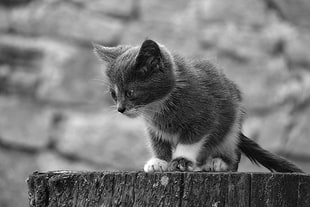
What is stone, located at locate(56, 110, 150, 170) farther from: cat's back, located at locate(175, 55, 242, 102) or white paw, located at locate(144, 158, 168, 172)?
white paw, located at locate(144, 158, 168, 172)

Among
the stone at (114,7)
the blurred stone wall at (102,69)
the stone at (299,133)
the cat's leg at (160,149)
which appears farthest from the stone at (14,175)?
the cat's leg at (160,149)

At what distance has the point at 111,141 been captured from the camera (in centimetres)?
489

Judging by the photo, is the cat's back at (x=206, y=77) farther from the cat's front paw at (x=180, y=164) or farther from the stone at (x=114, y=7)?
the stone at (x=114, y=7)

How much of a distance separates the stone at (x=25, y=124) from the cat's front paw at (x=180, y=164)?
2291mm

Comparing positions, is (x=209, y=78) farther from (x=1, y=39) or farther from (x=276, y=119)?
(x=1, y=39)

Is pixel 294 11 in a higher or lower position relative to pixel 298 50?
higher

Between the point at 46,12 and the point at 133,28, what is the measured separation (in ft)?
2.32

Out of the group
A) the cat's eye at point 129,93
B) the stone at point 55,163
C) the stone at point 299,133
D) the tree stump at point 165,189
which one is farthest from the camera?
the stone at point 55,163

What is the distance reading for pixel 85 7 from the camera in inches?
198

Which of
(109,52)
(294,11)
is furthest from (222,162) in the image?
(294,11)

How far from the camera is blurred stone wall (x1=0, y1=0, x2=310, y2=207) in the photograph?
484 centimetres

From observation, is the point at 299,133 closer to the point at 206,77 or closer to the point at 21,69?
→ the point at 206,77

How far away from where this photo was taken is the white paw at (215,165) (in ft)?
10.0

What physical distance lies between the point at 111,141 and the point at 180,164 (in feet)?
6.85
